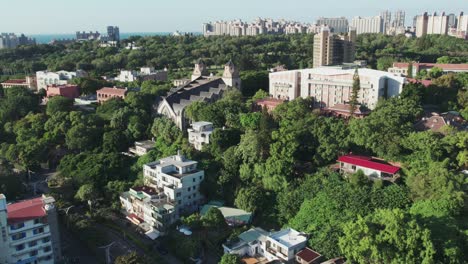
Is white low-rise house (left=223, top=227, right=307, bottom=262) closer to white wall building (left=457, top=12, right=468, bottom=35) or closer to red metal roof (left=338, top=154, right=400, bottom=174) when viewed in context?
red metal roof (left=338, top=154, right=400, bottom=174)

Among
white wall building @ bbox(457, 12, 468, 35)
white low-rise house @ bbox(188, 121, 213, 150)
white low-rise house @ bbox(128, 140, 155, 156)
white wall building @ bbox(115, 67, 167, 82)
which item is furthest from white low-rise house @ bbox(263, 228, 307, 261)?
white wall building @ bbox(457, 12, 468, 35)

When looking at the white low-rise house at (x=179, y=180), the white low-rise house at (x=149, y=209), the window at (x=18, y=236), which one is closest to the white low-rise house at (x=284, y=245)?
the white low-rise house at (x=149, y=209)

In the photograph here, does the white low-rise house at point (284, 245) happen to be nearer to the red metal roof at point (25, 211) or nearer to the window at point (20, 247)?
the red metal roof at point (25, 211)

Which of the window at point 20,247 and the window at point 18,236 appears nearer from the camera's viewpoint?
the window at point 18,236

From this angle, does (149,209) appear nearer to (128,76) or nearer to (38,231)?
(38,231)

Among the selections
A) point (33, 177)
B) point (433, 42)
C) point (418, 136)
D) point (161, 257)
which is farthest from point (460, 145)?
point (433, 42)

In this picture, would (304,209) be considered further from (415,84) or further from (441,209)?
(415,84)
